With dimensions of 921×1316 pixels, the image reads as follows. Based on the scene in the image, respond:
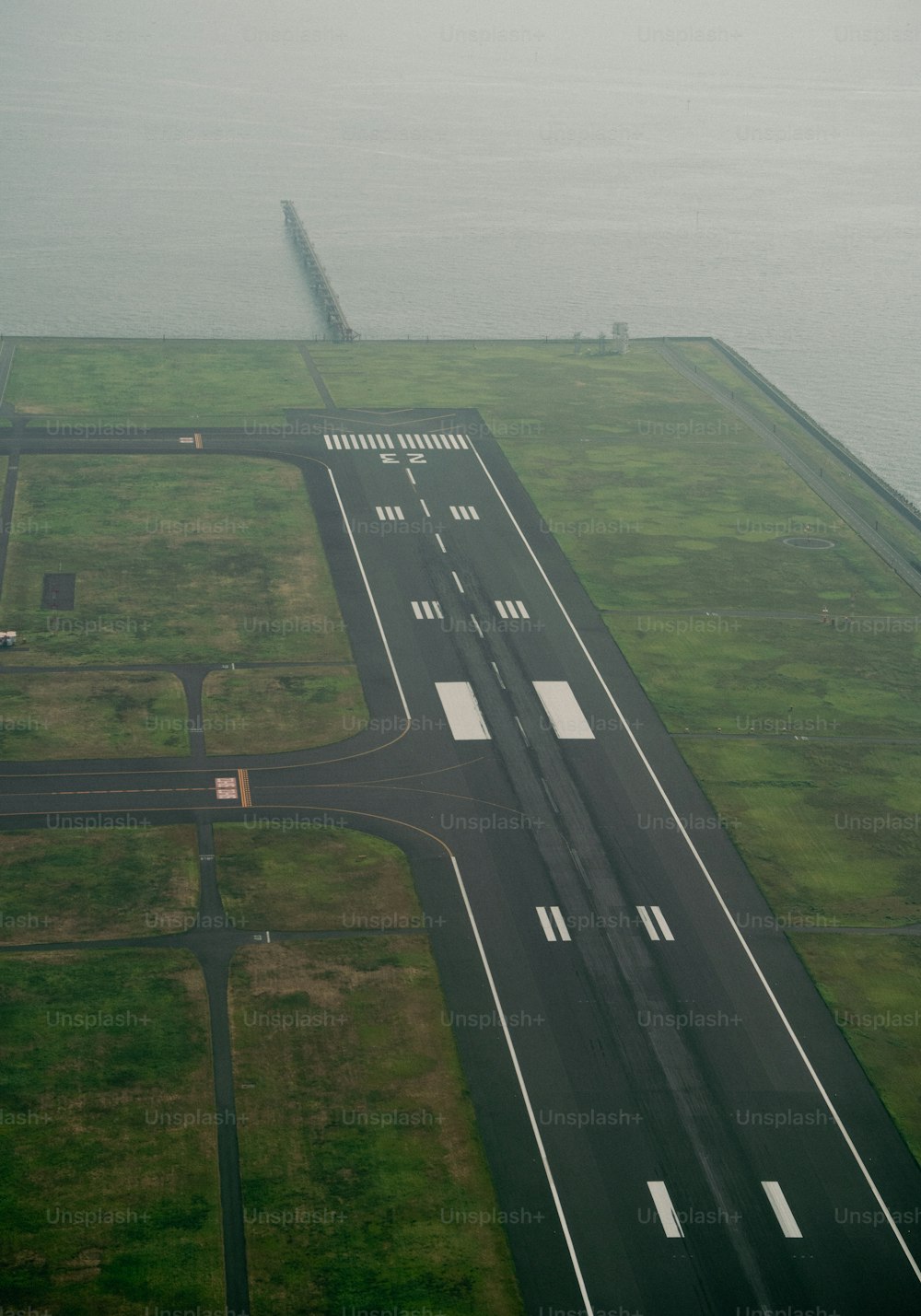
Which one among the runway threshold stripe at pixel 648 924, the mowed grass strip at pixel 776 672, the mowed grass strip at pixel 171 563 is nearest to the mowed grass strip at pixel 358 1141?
the runway threshold stripe at pixel 648 924

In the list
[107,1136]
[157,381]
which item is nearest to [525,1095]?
[107,1136]

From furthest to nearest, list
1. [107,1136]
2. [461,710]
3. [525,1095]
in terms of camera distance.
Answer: [461,710], [525,1095], [107,1136]

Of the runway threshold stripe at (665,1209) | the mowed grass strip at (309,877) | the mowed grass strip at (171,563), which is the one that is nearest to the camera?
the runway threshold stripe at (665,1209)

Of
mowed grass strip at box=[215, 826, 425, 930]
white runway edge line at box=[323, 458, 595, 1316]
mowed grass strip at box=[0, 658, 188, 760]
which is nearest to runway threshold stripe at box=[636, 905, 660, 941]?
white runway edge line at box=[323, 458, 595, 1316]

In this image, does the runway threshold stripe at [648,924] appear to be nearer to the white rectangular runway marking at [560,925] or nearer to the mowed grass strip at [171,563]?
the white rectangular runway marking at [560,925]

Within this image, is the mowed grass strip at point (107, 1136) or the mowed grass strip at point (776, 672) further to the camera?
the mowed grass strip at point (776, 672)

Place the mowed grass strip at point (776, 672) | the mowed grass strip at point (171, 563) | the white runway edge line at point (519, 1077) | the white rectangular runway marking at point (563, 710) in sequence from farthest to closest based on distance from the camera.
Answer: the mowed grass strip at point (171, 563), the mowed grass strip at point (776, 672), the white rectangular runway marking at point (563, 710), the white runway edge line at point (519, 1077)

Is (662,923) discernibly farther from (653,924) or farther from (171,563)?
(171,563)
